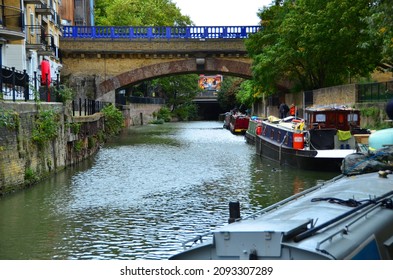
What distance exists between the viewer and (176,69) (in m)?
43.3

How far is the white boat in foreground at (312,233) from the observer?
5824 millimetres

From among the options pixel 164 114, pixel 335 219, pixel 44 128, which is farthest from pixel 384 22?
pixel 164 114

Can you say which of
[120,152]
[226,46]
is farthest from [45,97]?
[226,46]

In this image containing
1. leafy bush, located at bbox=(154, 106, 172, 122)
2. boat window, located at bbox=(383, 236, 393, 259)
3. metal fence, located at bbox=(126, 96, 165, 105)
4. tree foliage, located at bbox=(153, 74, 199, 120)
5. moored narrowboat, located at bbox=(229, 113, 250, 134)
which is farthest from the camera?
tree foliage, located at bbox=(153, 74, 199, 120)

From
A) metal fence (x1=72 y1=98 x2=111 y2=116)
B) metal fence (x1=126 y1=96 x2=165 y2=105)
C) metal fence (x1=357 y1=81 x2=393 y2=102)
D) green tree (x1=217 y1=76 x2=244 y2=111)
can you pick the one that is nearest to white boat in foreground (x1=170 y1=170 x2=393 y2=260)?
metal fence (x1=357 y1=81 x2=393 y2=102)

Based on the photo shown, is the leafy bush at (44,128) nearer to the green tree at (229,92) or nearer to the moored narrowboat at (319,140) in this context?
the moored narrowboat at (319,140)

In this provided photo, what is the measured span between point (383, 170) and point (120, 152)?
823 inches

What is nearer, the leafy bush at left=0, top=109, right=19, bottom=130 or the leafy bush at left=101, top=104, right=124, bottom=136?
the leafy bush at left=0, top=109, right=19, bottom=130

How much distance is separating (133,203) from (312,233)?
32.9ft

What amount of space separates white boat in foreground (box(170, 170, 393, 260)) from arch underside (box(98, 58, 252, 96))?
35.2m

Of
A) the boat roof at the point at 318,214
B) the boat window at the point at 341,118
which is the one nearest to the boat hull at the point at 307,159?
the boat window at the point at 341,118

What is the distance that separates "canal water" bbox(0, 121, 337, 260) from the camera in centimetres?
1148

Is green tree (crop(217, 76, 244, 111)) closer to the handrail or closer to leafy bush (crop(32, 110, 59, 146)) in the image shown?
leafy bush (crop(32, 110, 59, 146))

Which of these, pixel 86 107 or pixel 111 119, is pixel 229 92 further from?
pixel 86 107
